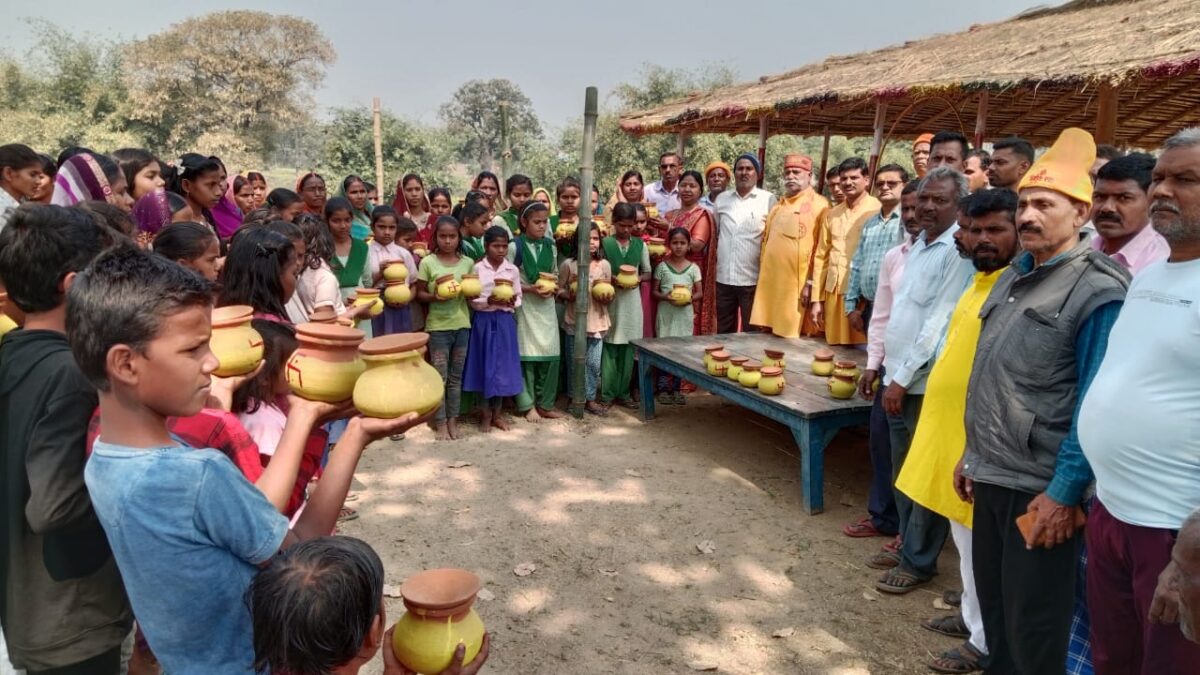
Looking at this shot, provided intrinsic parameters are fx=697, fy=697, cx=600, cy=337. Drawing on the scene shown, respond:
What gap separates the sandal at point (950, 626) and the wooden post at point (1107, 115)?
5.00 metres

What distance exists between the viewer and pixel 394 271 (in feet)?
16.6

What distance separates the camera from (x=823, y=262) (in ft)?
19.1

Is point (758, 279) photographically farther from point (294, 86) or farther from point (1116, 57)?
point (294, 86)

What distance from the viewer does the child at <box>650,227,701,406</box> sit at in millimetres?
6230

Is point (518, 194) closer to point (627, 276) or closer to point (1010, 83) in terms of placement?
point (627, 276)

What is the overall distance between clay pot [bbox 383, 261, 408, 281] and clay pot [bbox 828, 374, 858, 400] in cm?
309

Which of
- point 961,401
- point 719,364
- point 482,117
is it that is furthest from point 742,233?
point 482,117

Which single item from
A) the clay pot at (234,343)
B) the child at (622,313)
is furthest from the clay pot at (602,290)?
the clay pot at (234,343)

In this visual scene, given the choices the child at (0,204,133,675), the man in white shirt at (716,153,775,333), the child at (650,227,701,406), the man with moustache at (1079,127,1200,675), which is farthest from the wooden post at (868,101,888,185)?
the child at (0,204,133,675)

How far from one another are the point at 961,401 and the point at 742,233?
390 cm

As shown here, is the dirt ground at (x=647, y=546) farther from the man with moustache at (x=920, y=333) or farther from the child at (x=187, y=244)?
the child at (x=187, y=244)

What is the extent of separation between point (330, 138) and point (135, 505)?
25.8m

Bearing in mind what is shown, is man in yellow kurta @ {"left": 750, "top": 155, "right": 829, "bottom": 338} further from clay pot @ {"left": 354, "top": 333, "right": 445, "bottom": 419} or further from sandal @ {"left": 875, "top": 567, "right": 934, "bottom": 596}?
clay pot @ {"left": 354, "top": 333, "right": 445, "bottom": 419}

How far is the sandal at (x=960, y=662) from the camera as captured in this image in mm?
2883
